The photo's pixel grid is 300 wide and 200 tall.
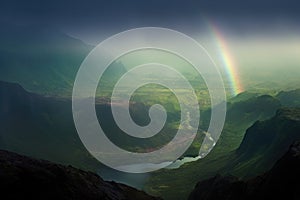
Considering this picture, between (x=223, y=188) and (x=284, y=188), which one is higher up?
(x=223, y=188)

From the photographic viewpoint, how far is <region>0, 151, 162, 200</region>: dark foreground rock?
92750mm

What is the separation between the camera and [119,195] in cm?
13625

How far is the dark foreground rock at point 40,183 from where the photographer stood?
9275 centimetres

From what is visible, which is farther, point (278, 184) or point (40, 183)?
point (278, 184)

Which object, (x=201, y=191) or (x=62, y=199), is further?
(x=201, y=191)

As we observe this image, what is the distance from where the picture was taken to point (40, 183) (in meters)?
99.6

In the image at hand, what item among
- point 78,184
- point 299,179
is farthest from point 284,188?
point 78,184

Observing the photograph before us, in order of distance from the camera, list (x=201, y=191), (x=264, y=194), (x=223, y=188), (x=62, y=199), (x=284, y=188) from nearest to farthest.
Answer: (x=62, y=199) < (x=284, y=188) < (x=264, y=194) < (x=223, y=188) < (x=201, y=191)

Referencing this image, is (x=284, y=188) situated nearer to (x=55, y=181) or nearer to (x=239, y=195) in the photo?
(x=239, y=195)

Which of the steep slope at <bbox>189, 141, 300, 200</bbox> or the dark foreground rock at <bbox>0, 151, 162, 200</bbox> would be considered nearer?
the dark foreground rock at <bbox>0, 151, 162, 200</bbox>

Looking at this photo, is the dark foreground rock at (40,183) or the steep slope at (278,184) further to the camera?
the steep slope at (278,184)

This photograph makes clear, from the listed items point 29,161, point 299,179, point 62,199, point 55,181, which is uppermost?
point 29,161

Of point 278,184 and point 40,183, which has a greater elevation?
point 40,183

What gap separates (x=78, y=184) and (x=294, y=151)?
71.3 m
